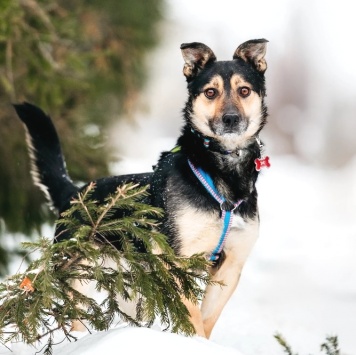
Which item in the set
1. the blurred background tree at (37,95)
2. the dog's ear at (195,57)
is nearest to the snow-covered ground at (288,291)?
the dog's ear at (195,57)

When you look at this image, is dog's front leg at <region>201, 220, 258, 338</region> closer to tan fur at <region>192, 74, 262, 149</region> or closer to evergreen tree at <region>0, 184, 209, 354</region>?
tan fur at <region>192, 74, 262, 149</region>

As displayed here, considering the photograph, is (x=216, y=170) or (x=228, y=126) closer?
(x=228, y=126)

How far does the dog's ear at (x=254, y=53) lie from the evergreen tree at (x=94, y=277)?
164cm

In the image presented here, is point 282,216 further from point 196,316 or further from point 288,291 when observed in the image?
point 196,316

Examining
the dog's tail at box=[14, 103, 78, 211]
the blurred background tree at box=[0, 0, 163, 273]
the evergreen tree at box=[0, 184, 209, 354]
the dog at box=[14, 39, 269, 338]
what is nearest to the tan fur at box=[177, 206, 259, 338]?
the dog at box=[14, 39, 269, 338]

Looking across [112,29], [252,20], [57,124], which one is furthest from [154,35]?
[252,20]

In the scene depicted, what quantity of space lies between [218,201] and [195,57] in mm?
938

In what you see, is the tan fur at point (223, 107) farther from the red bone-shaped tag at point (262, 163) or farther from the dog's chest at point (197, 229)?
the dog's chest at point (197, 229)

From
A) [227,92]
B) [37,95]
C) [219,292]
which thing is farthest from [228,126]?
[37,95]

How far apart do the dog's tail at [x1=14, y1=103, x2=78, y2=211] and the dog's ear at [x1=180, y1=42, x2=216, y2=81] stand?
1.24 metres

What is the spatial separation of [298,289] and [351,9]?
25.4 m

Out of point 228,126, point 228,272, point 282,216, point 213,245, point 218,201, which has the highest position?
point 228,126

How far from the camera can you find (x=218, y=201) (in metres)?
4.26

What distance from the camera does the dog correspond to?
4.23 m
